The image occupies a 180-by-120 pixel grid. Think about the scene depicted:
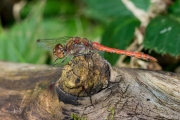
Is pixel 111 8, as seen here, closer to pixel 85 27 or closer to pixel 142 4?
pixel 142 4

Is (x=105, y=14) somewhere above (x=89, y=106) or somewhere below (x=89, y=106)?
above

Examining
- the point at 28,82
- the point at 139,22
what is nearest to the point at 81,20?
the point at 139,22

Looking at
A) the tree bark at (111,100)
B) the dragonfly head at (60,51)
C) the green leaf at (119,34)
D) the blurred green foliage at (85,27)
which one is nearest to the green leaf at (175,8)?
the blurred green foliage at (85,27)

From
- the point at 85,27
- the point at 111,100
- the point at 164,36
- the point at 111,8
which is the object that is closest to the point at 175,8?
the point at 164,36

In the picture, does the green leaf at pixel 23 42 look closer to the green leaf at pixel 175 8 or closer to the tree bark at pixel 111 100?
the tree bark at pixel 111 100

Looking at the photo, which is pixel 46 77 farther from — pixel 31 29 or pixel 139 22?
pixel 31 29

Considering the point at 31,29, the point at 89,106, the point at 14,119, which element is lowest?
the point at 14,119
